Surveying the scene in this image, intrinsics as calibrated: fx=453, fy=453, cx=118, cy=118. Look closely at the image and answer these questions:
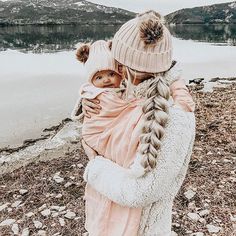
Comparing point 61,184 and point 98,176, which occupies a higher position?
point 98,176

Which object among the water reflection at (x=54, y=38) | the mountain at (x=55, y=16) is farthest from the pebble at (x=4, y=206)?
the mountain at (x=55, y=16)

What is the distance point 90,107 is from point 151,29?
0.72 metres

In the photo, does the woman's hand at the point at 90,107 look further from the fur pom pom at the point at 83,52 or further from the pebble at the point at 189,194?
the pebble at the point at 189,194

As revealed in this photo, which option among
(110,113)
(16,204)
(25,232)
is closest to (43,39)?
(16,204)

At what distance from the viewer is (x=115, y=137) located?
272 centimetres

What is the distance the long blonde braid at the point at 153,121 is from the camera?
8.18 ft

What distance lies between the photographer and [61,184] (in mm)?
8594

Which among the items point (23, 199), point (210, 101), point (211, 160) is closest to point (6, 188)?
point (23, 199)

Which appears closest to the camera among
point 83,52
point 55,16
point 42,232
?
point 83,52

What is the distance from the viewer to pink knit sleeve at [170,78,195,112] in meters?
2.75

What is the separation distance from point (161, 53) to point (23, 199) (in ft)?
20.0

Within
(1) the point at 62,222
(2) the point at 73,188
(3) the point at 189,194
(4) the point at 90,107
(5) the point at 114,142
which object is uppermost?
(4) the point at 90,107

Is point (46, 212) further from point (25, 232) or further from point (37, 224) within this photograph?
point (25, 232)

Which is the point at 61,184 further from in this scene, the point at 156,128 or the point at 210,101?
the point at 210,101
